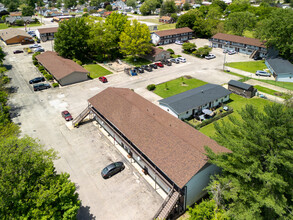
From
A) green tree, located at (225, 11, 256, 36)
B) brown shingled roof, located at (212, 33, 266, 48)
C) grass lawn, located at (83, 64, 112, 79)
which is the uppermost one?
green tree, located at (225, 11, 256, 36)

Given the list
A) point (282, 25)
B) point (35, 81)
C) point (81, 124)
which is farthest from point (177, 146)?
point (282, 25)

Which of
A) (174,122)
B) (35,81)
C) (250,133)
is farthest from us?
(35,81)

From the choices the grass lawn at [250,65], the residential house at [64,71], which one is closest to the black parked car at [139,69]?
the residential house at [64,71]

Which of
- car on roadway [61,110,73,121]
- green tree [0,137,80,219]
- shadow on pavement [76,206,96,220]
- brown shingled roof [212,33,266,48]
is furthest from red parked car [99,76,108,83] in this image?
brown shingled roof [212,33,266,48]

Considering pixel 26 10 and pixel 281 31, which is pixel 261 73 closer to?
pixel 281 31

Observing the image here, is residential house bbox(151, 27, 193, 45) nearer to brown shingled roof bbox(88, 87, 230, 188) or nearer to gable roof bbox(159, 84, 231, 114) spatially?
gable roof bbox(159, 84, 231, 114)

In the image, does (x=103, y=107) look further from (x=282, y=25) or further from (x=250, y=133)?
(x=282, y=25)

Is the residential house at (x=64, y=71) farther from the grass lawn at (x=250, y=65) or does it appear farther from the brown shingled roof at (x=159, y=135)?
the grass lawn at (x=250, y=65)
